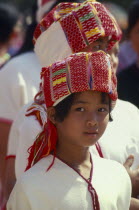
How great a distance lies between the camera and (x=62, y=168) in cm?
402

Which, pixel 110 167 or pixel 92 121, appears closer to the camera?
pixel 92 121

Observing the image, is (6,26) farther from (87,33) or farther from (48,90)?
(48,90)

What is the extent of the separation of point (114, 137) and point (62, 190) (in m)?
0.66

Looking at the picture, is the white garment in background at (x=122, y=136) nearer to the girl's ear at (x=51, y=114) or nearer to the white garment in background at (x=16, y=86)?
the girl's ear at (x=51, y=114)

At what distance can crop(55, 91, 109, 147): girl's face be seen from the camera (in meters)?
3.98

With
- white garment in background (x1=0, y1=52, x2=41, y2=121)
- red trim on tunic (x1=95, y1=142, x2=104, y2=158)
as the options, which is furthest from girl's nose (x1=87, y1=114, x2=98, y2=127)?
white garment in background (x1=0, y1=52, x2=41, y2=121)

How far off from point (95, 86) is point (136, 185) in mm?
629

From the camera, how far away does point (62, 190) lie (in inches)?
154

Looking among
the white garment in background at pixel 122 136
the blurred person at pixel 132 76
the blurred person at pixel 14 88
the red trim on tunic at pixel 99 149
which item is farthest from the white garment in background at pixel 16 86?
the red trim on tunic at pixel 99 149

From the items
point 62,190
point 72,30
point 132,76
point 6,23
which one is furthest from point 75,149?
point 6,23

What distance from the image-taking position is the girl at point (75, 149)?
3.92 meters

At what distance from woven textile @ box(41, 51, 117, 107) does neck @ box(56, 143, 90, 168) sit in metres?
0.23

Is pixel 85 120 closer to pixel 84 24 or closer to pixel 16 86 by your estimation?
pixel 84 24

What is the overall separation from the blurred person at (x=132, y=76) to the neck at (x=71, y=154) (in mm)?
1724
